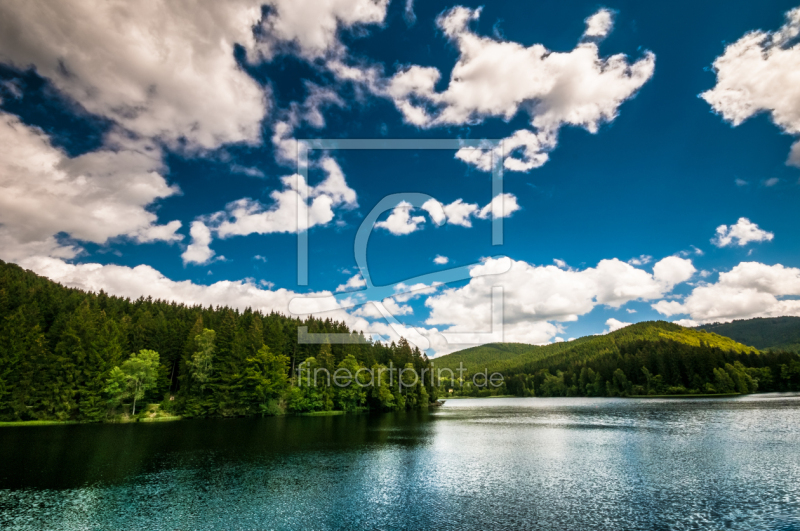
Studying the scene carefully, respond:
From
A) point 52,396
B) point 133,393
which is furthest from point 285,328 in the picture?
point 52,396

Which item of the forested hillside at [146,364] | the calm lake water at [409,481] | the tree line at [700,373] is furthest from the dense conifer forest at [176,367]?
the calm lake water at [409,481]

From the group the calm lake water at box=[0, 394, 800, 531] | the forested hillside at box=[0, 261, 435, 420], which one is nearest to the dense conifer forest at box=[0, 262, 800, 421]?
the forested hillside at box=[0, 261, 435, 420]

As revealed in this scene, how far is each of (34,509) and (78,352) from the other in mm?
67382

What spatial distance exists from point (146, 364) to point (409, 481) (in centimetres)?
7656

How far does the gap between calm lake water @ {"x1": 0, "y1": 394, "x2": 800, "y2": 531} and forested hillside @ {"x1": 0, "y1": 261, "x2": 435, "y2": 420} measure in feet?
79.8

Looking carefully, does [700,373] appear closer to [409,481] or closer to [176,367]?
[409,481]

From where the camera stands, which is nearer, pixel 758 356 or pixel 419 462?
pixel 419 462

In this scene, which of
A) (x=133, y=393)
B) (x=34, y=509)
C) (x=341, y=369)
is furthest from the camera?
(x=341, y=369)

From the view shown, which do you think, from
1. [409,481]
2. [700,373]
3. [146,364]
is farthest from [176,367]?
[700,373]

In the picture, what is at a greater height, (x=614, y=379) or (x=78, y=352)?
(x=78, y=352)

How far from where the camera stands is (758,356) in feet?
529

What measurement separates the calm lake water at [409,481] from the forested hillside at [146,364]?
24321 mm

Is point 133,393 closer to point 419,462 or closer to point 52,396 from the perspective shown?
point 52,396

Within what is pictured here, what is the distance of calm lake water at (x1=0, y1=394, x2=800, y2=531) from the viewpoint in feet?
77.9
